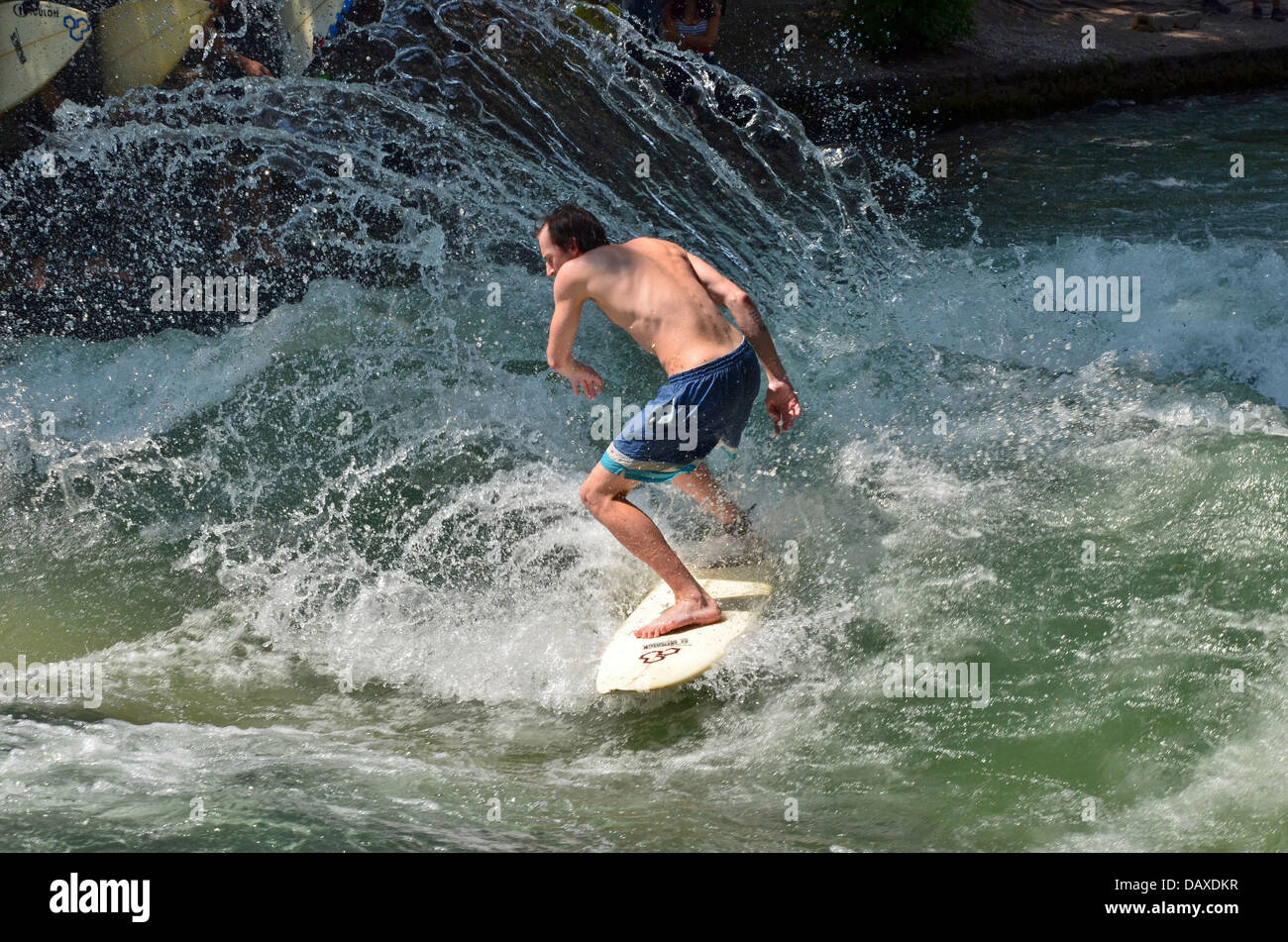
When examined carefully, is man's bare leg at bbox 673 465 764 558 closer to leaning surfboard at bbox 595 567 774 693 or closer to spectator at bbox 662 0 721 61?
leaning surfboard at bbox 595 567 774 693

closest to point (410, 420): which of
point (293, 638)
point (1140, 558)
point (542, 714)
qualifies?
point (293, 638)

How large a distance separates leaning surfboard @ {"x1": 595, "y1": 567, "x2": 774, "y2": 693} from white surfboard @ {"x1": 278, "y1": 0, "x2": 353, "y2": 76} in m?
5.93

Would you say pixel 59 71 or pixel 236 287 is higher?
pixel 59 71

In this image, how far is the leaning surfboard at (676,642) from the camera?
14.2 ft

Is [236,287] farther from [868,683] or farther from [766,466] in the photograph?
[868,683]

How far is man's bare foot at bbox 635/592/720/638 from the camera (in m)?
4.50

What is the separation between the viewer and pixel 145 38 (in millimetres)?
8516

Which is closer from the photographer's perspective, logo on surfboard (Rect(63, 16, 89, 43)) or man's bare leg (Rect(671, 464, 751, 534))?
man's bare leg (Rect(671, 464, 751, 534))

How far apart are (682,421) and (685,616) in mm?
760

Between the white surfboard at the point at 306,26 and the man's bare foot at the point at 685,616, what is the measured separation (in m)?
6.08

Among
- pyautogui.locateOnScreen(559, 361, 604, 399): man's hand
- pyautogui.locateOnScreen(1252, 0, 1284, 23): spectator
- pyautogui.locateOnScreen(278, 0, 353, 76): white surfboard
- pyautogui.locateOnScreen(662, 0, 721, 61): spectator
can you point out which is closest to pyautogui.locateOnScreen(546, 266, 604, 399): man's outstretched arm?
pyautogui.locateOnScreen(559, 361, 604, 399): man's hand

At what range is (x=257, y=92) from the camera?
7.81 metres

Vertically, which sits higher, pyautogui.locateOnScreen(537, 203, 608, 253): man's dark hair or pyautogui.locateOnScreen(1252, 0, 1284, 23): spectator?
pyautogui.locateOnScreen(1252, 0, 1284, 23): spectator

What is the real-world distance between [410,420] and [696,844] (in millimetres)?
3528
